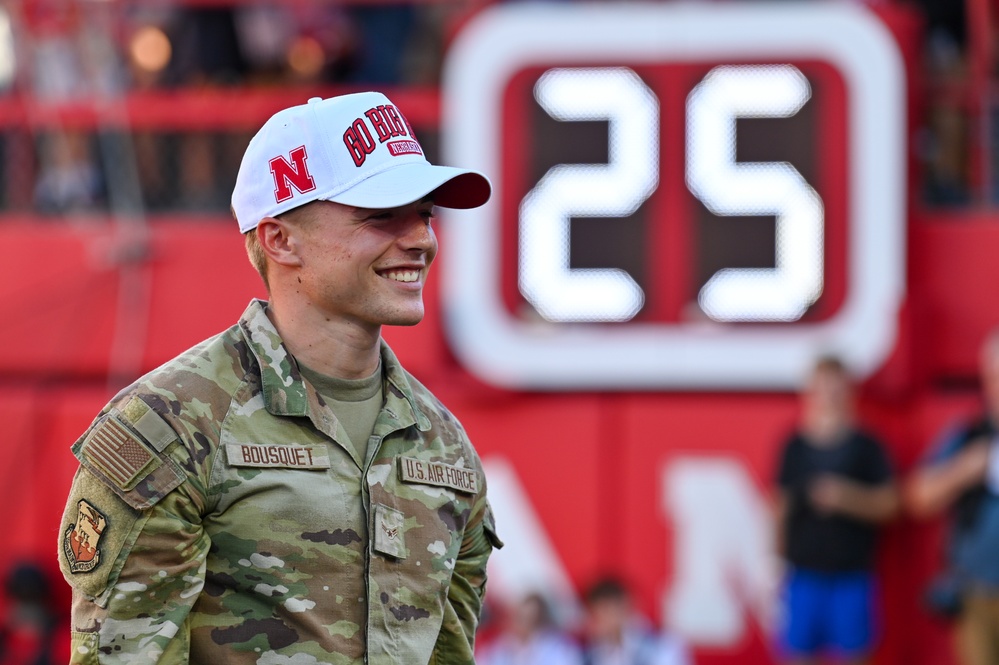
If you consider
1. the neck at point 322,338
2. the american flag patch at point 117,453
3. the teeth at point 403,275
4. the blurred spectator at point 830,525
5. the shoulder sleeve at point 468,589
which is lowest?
the blurred spectator at point 830,525

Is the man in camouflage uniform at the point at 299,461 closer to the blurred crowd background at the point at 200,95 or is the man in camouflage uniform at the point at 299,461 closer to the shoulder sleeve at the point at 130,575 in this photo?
the shoulder sleeve at the point at 130,575

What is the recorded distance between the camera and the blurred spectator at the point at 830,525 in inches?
241

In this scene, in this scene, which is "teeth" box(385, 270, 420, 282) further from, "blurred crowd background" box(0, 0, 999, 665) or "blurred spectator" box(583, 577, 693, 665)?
"blurred crowd background" box(0, 0, 999, 665)

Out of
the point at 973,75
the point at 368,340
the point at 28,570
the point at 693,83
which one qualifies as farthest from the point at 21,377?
the point at 368,340

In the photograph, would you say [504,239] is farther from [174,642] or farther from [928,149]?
[174,642]

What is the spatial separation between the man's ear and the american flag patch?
0.34 meters

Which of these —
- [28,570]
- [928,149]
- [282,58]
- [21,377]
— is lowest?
[28,570]

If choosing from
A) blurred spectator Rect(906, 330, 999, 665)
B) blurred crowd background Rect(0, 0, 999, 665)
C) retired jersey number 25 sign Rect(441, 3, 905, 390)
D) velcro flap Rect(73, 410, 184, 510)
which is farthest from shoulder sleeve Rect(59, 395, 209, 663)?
blurred crowd background Rect(0, 0, 999, 665)

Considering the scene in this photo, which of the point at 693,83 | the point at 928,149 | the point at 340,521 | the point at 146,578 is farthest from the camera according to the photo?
the point at 928,149

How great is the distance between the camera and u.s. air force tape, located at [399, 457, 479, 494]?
2260mm

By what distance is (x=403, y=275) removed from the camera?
2.27m

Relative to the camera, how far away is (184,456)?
2055 mm

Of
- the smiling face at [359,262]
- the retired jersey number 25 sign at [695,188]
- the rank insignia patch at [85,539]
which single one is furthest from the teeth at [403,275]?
the retired jersey number 25 sign at [695,188]

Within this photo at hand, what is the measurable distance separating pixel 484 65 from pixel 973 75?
1965mm
